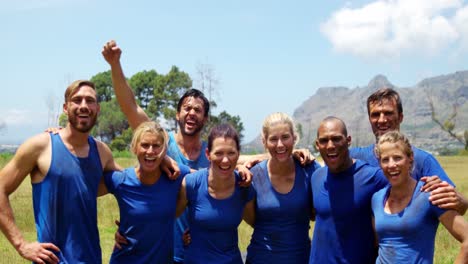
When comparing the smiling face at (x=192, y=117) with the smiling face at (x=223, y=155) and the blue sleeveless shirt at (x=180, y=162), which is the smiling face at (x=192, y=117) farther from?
the smiling face at (x=223, y=155)

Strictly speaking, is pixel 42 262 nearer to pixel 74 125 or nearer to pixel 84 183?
pixel 84 183

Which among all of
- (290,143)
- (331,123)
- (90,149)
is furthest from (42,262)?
(331,123)

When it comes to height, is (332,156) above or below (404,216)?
above

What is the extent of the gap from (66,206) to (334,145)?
2.41 metres

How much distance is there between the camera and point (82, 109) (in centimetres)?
507

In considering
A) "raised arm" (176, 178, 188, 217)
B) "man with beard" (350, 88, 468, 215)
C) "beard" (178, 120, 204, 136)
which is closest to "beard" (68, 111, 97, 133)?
"raised arm" (176, 178, 188, 217)

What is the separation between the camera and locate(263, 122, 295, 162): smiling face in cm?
524

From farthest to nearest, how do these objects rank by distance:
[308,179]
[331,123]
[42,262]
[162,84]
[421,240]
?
1. [162,84]
2. [308,179]
3. [331,123]
4. [42,262]
5. [421,240]

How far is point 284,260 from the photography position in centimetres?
515

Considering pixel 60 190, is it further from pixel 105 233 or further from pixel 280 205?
pixel 105 233

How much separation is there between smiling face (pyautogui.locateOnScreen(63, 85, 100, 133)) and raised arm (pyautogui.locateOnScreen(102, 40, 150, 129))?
68 centimetres

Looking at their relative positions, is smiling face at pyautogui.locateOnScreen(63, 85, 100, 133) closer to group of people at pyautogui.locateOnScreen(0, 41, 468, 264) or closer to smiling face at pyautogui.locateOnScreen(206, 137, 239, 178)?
group of people at pyautogui.locateOnScreen(0, 41, 468, 264)

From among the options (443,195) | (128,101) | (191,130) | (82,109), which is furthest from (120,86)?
(443,195)

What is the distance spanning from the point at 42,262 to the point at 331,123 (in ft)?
9.14
